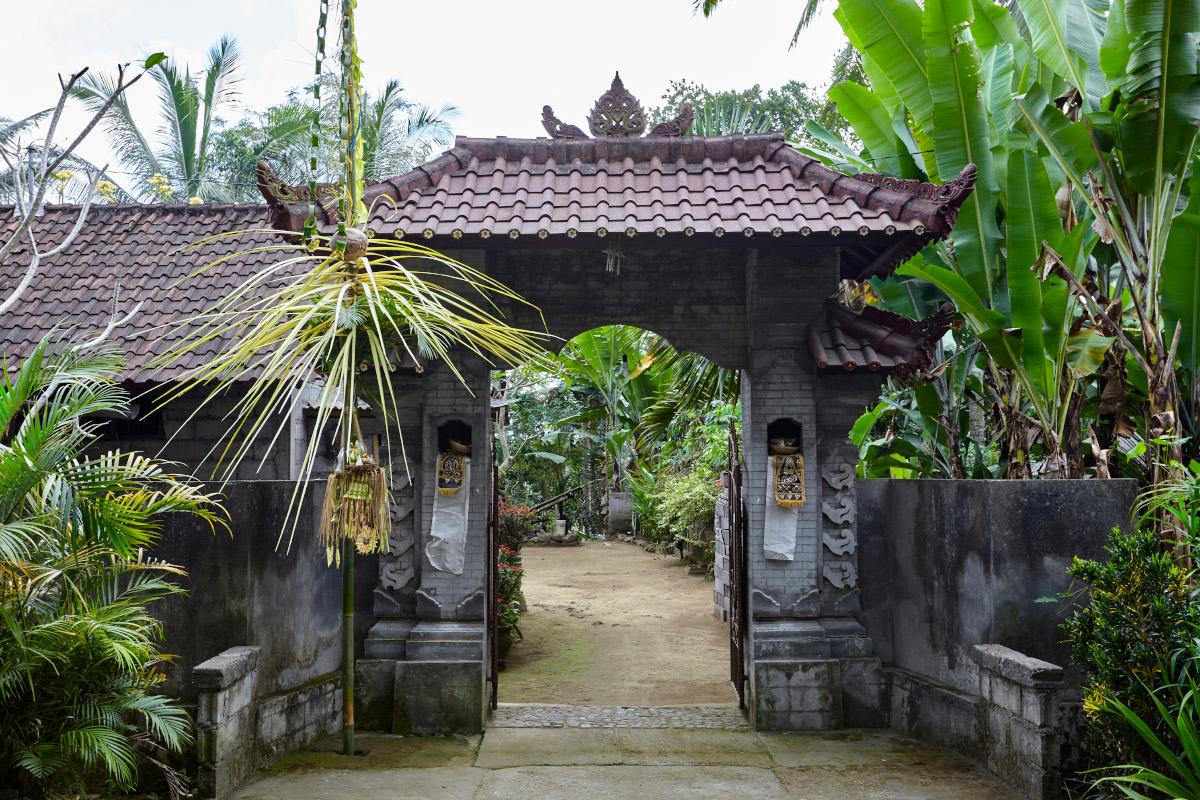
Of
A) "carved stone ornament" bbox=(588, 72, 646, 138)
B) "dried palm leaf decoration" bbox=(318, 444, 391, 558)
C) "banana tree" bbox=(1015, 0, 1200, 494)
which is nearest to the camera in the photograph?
"dried palm leaf decoration" bbox=(318, 444, 391, 558)

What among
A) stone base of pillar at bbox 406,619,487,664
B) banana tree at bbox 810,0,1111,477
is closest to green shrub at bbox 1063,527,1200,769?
banana tree at bbox 810,0,1111,477

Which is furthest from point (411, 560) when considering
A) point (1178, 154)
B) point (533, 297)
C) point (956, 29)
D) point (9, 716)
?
point (1178, 154)

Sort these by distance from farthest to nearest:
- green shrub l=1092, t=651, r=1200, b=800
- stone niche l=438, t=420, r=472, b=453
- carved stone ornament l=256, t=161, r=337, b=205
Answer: stone niche l=438, t=420, r=472, b=453 → carved stone ornament l=256, t=161, r=337, b=205 → green shrub l=1092, t=651, r=1200, b=800

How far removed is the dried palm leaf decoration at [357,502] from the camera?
4.64 m

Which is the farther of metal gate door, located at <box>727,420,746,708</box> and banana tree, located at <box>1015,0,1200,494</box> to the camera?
metal gate door, located at <box>727,420,746,708</box>

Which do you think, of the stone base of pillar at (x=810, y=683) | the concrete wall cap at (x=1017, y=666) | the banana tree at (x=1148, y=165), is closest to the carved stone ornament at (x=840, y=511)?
the stone base of pillar at (x=810, y=683)

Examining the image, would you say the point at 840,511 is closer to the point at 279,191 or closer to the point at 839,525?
the point at 839,525

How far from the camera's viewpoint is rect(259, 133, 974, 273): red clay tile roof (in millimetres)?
6133

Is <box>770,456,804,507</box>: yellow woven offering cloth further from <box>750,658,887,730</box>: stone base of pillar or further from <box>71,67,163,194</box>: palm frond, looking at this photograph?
<box>71,67,163,194</box>: palm frond

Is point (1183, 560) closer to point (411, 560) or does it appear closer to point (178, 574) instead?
point (411, 560)

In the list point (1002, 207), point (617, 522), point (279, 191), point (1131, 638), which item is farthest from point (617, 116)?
point (617, 522)

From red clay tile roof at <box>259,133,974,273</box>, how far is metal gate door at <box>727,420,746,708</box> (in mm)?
1759

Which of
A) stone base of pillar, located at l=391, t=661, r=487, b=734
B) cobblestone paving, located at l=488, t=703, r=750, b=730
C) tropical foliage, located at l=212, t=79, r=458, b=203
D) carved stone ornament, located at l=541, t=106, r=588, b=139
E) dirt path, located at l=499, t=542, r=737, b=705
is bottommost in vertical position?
dirt path, located at l=499, t=542, r=737, b=705

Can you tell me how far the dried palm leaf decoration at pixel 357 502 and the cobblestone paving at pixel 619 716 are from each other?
113 inches
